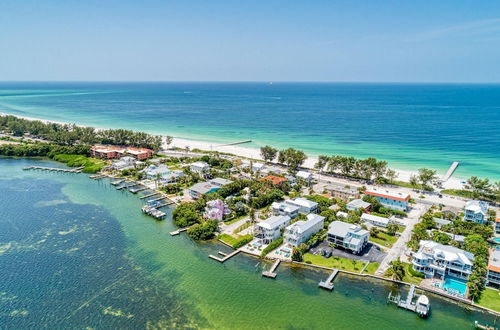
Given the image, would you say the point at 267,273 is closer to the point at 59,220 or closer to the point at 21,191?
the point at 59,220

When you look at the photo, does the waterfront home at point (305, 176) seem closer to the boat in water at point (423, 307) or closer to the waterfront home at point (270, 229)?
the waterfront home at point (270, 229)

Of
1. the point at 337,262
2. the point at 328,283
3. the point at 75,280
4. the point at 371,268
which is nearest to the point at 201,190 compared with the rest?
the point at 75,280

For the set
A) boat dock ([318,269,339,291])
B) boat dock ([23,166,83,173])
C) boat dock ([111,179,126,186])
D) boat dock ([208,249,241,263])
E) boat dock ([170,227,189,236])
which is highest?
boat dock ([318,269,339,291])

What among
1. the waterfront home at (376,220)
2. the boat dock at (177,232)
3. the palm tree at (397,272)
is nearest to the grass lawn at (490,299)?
the palm tree at (397,272)

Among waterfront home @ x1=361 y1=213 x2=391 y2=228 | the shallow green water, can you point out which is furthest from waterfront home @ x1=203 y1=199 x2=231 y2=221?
waterfront home @ x1=361 y1=213 x2=391 y2=228

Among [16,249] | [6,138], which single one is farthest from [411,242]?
[6,138]

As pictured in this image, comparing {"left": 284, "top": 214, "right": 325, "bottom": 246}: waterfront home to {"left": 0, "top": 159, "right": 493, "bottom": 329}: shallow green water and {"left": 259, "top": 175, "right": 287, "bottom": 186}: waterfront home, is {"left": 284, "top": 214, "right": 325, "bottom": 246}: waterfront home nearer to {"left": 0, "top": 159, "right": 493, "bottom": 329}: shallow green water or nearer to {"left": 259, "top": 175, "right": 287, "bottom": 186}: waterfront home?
{"left": 0, "top": 159, "right": 493, "bottom": 329}: shallow green water
